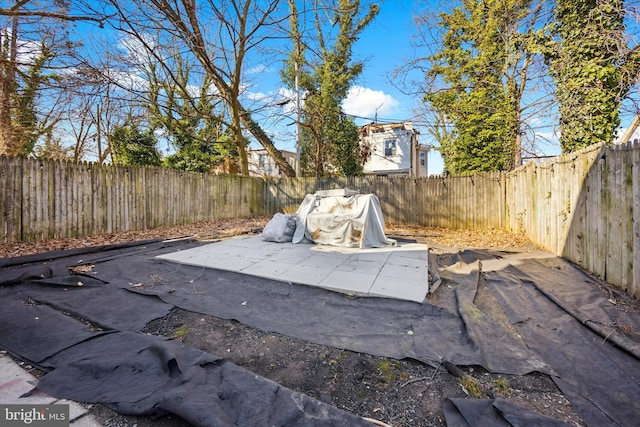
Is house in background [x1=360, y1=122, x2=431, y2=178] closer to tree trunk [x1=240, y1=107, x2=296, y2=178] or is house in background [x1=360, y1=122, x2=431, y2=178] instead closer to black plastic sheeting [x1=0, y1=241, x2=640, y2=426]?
tree trunk [x1=240, y1=107, x2=296, y2=178]

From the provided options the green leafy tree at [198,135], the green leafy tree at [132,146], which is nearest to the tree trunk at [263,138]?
the green leafy tree at [198,135]

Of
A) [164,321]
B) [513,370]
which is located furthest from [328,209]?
[513,370]

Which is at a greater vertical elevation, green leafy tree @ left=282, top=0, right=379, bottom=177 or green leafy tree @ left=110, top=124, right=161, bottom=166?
green leafy tree @ left=282, top=0, right=379, bottom=177

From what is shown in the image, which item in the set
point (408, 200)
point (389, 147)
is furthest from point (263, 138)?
point (389, 147)

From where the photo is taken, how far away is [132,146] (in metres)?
11.8

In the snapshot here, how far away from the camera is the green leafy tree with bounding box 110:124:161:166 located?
11523 millimetres

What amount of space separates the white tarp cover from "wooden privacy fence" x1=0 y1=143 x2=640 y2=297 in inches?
105

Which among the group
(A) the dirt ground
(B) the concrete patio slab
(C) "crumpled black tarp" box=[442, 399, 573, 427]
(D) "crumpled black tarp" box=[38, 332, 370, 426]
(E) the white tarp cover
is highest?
(E) the white tarp cover

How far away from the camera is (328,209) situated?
17.3ft

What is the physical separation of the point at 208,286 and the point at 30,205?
4424mm

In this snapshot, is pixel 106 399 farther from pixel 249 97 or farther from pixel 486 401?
pixel 249 97

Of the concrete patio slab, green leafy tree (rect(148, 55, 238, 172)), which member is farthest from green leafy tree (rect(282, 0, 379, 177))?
the concrete patio slab

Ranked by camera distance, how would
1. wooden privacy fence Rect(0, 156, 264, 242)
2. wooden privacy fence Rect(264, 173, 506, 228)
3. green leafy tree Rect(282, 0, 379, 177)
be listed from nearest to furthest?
1. wooden privacy fence Rect(0, 156, 264, 242)
2. wooden privacy fence Rect(264, 173, 506, 228)
3. green leafy tree Rect(282, 0, 379, 177)

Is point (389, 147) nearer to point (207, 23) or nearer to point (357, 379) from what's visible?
point (207, 23)
